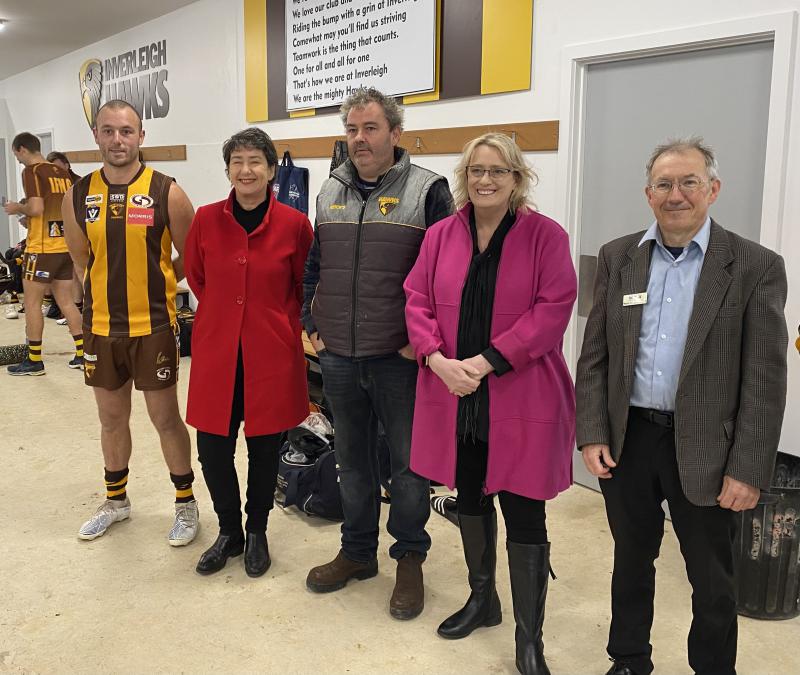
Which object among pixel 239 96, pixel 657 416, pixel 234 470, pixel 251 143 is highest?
pixel 239 96

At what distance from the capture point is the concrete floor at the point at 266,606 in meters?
2.22

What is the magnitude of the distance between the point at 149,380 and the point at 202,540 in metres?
0.68

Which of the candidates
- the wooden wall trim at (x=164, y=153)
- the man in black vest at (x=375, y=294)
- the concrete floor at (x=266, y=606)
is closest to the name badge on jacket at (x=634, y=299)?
the man in black vest at (x=375, y=294)

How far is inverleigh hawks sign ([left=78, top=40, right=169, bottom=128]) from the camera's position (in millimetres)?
6945

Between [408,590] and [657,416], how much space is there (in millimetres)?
1078

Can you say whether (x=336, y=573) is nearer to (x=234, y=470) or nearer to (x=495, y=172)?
(x=234, y=470)

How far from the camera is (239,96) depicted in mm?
5855

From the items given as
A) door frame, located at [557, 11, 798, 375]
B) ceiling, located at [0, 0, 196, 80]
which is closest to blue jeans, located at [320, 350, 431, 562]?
door frame, located at [557, 11, 798, 375]

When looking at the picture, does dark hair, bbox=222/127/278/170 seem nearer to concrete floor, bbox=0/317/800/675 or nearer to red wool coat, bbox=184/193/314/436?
red wool coat, bbox=184/193/314/436

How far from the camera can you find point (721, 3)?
2801 mm

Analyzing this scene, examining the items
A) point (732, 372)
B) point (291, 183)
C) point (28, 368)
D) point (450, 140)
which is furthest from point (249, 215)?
point (28, 368)

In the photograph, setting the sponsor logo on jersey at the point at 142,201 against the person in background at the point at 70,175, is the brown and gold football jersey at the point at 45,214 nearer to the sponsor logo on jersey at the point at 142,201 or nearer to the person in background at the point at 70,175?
the person in background at the point at 70,175

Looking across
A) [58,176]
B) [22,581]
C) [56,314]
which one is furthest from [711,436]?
[56,314]

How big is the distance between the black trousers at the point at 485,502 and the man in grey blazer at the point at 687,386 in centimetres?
22
